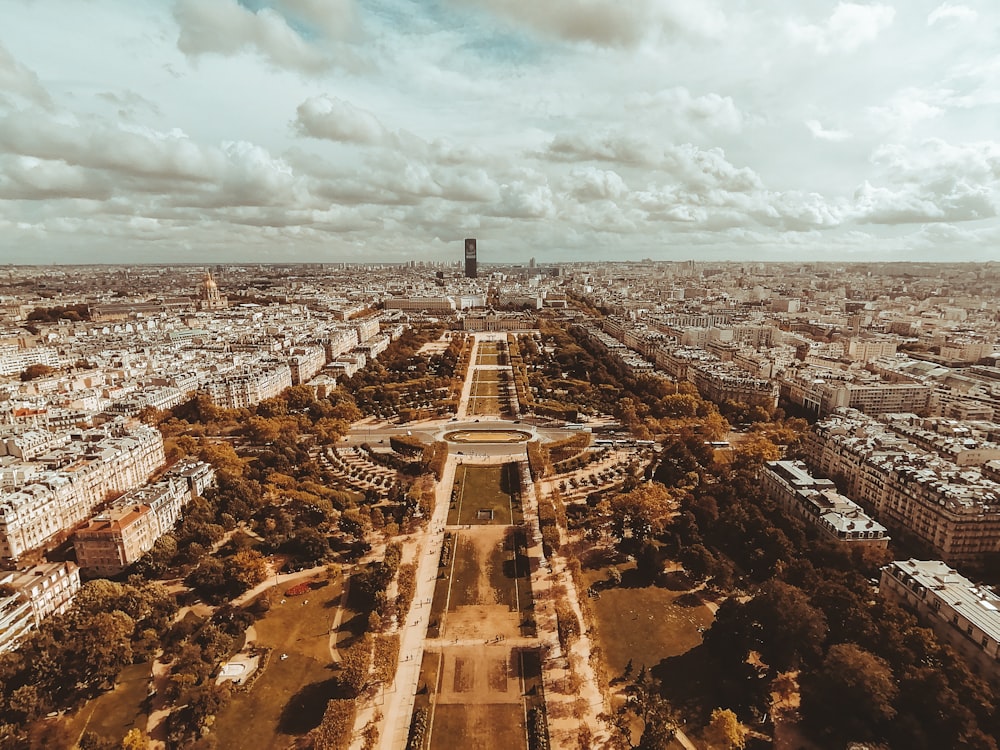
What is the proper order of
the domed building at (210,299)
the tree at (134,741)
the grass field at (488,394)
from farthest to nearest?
the domed building at (210,299) < the grass field at (488,394) < the tree at (134,741)

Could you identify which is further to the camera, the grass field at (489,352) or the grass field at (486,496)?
the grass field at (489,352)

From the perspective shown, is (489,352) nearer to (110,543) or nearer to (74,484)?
(74,484)

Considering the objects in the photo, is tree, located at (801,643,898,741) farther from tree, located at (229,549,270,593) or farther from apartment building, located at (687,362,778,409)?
apartment building, located at (687,362,778,409)

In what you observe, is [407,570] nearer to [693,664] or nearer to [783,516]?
[693,664]

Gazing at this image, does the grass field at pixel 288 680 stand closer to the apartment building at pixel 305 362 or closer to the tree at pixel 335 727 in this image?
the tree at pixel 335 727

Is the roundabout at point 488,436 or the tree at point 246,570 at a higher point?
the roundabout at point 488,436

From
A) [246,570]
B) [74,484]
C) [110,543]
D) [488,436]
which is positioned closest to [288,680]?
[246,570]

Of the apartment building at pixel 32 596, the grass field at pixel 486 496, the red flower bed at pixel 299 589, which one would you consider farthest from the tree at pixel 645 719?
the apartment building at pixel 32 596
